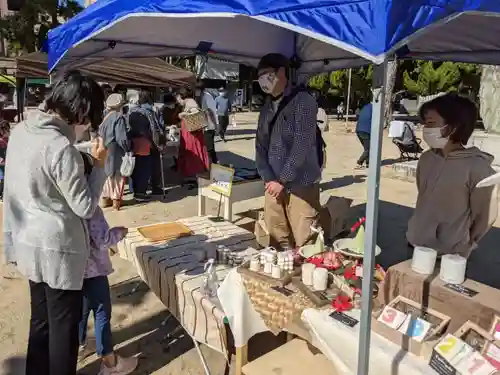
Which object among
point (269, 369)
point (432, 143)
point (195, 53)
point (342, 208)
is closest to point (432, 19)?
point (432, 143)

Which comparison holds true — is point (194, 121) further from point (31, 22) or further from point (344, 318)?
point (31, 22)

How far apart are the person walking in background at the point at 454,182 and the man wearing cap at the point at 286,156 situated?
29.2 inches

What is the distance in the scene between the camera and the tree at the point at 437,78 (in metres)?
18.7

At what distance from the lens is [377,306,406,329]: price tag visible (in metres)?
1.71

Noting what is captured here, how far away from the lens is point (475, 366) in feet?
4.74

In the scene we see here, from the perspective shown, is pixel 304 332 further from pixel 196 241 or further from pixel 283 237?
pixel 196 241

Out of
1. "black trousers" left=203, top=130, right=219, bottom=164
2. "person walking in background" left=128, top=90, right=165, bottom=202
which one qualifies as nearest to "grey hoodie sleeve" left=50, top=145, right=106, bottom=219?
"person walking in background" left=128, top=90, right=165, bottom=202

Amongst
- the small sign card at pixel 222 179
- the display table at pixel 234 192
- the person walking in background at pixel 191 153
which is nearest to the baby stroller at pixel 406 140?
the person walking in background at pixel 191 153

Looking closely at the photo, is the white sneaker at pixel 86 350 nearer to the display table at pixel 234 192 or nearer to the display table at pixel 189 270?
the display table at pixel 189 270

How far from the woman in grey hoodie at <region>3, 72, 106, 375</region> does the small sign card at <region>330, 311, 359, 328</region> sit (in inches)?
46.5

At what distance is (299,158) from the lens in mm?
2891

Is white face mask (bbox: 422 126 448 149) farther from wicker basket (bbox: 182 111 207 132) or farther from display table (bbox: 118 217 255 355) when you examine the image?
wicker basket (bbox: 182 111 207 132)

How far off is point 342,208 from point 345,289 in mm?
2999

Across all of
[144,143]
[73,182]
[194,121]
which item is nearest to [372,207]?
[73,182]
